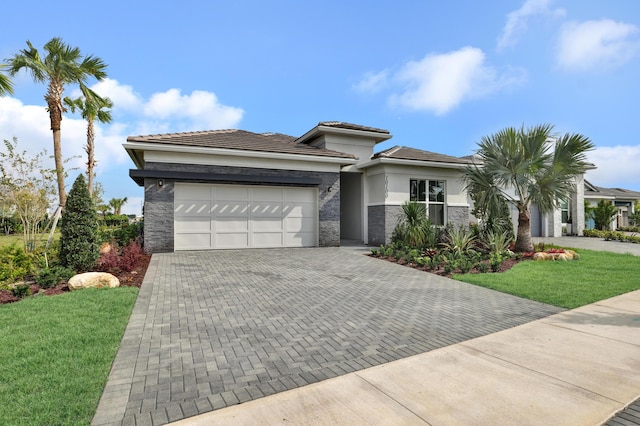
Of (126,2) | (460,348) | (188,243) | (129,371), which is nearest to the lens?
(129,371)

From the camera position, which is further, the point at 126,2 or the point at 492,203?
the point at 492,203

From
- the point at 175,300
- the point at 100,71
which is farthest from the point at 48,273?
the point at 100,71

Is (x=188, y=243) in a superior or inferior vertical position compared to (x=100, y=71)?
inferior

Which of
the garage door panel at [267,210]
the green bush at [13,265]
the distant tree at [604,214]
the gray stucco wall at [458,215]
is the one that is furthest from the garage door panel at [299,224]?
the distant tree at [604,214]

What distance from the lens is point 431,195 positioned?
1648 centimetres

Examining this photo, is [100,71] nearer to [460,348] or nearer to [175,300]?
[175,300]

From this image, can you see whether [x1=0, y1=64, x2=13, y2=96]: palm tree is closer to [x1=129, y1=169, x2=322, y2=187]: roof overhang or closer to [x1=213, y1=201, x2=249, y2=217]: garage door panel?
[x1=129, y1=169, x2=322, y2=187]: roof overhang

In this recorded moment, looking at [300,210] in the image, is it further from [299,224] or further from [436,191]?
[436,191]

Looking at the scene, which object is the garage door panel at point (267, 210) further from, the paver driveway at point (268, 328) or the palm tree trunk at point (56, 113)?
the palm tree trunk at point (56, 113)

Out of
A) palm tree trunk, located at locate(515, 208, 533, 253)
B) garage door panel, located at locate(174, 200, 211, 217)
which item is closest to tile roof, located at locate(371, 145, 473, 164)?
palm tree trunk, located at locate(515, 208, 533, 253)

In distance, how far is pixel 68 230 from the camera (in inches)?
339

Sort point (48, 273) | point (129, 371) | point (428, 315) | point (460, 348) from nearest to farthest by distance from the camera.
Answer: point (129, 371), point (460, 348), point (428, 315), point (48, 273)

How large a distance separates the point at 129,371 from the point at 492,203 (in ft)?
42.6

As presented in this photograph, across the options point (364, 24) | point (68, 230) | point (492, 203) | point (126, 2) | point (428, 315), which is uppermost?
point (364, 24)
